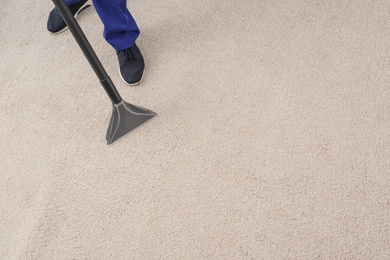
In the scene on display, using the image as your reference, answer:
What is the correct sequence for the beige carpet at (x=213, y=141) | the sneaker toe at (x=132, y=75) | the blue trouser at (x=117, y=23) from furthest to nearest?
the sneaker toe at (x=132, y=75) → the blue trouser at (x=117, y=23) → the beige carpet at (x=213, y=141)

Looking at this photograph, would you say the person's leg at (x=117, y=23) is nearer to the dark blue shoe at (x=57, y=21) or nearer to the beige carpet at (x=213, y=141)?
the beige carpet at (x=213, y=141)

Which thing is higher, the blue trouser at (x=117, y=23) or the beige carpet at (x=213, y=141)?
the blue trouser at (x=117, y=23)

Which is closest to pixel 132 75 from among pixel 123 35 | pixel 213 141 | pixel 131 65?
pixel 131 65

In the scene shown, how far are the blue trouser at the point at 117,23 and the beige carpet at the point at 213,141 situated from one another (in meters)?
0.14

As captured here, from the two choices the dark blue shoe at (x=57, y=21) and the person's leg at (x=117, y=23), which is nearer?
the person's leg at (x=117, y=23)

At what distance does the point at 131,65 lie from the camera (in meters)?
1.39

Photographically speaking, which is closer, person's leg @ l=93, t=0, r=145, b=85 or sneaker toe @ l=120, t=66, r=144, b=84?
→ person's leg @ l=93, t=0, r=145, b=85

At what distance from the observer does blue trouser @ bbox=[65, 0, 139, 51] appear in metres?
1.22

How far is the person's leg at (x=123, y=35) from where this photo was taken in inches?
48.6

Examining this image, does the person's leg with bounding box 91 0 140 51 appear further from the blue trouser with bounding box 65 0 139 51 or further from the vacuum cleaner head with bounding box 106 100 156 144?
the vacuum cleaner head with bounding box 106 100 156 144

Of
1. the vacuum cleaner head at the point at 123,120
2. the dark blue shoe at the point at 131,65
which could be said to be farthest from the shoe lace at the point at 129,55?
the vacuum cleaner head at the point at 123,120

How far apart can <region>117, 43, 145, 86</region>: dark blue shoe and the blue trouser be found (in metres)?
0.03

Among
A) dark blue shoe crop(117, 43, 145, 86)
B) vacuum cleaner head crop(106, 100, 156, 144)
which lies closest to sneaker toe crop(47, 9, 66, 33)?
dark blue shoe crop(117, 43, 145, 86)

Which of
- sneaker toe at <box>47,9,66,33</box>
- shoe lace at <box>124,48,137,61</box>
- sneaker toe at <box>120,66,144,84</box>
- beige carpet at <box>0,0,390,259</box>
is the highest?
sneaker toe at <box>47,9,66,33</box>
